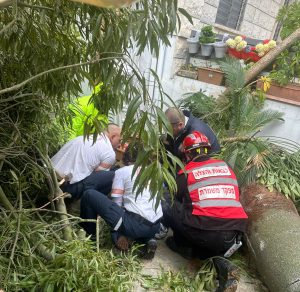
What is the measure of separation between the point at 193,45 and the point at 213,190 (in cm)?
442

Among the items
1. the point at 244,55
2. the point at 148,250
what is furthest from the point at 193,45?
the point at 148,250

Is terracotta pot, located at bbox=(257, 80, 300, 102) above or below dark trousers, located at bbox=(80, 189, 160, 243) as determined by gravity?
above

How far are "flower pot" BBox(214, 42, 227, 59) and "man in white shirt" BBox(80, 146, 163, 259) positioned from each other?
13.5ft

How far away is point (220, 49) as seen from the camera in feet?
22.4

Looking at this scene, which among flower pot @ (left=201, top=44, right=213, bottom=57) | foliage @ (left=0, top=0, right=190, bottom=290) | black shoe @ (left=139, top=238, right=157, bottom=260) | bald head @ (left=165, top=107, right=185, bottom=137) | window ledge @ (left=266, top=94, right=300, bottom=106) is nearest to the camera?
foliage @ (left=0, top=0, right=190, bottom=290)

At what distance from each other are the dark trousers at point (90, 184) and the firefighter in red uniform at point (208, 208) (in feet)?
2.93

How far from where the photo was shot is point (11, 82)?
9.60ft

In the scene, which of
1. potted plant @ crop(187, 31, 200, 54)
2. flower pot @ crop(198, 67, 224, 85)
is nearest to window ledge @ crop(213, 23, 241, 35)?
potted plant @ crop(187, 31, 200, 54)

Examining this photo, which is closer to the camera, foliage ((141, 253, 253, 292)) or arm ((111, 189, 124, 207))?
foliage ((141, 253, 253, 292))

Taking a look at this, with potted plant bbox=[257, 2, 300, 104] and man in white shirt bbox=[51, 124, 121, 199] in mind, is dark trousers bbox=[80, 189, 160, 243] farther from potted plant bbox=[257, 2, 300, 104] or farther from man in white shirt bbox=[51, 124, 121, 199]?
potted plant bbox=[257, 2, 300, 104]

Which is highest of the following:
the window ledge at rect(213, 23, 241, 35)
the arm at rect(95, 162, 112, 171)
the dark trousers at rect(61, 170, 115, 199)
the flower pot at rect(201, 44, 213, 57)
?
the window ledge at rect(213, 23, 241, 35)

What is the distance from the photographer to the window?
28.2 ft

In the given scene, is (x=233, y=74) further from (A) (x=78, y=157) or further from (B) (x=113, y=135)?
(A) (x=78, y=157)

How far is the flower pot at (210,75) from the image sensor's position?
257 inches
